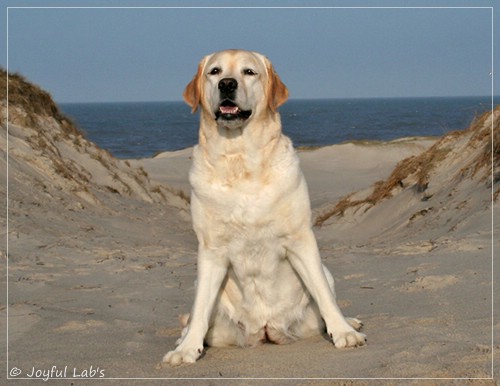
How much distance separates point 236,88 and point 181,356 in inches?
64.7

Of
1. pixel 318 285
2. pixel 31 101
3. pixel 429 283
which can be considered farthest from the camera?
pixel 31 101

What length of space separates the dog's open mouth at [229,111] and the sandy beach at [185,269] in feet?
4.76

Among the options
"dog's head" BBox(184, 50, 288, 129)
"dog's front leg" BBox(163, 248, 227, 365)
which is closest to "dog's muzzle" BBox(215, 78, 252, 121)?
"dog's head" BBox(184, 50, 288, 129)

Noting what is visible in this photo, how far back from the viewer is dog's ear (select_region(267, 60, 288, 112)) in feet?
15.9

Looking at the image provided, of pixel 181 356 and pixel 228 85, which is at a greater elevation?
pixel 228 85

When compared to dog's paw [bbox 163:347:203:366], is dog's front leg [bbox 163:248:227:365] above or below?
above

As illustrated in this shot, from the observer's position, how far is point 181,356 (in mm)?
4477

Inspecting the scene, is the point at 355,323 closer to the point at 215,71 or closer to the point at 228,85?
the point at 228,85

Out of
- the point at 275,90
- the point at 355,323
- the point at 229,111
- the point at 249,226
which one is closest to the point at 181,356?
the point at 249,226

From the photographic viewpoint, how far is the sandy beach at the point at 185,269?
4.16 metres

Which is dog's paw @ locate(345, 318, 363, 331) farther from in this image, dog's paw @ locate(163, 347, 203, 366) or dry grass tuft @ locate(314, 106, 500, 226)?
dry grass tuft @ locate(314, 106, 500, 226)

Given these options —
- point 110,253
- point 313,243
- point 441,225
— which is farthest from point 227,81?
point 441,225

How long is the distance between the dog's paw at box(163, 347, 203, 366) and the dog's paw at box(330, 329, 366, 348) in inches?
32.9

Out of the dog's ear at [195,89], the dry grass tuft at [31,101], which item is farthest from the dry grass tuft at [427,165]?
the dog's ear at [195,89]
